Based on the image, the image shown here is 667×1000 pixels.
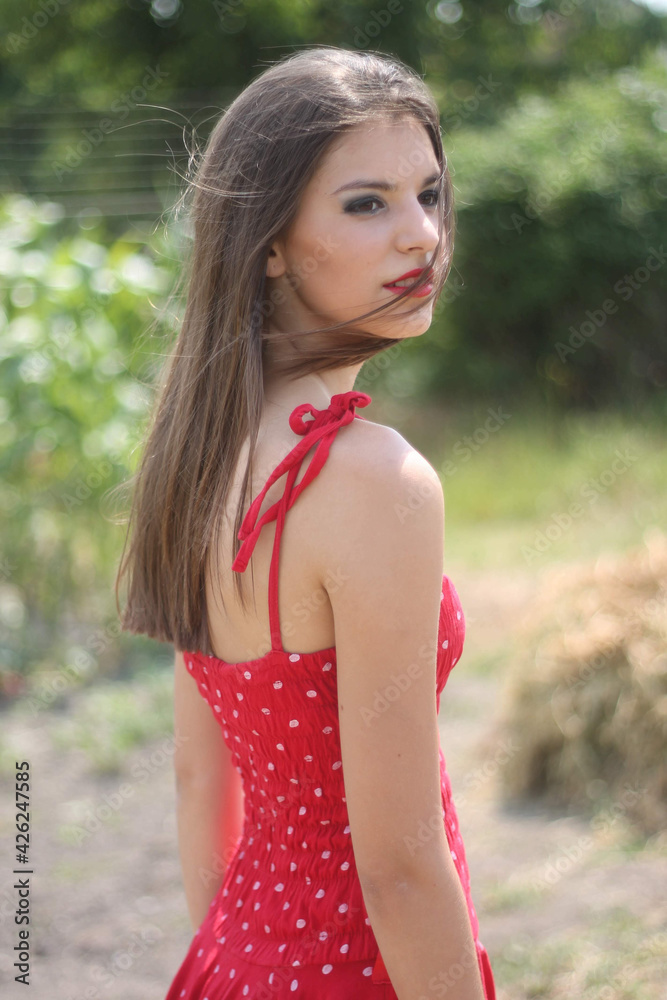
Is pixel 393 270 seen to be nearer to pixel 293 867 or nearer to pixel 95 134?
pixel 293 867

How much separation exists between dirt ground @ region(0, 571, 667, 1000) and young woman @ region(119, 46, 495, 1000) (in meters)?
1.48

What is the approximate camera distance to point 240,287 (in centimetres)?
122

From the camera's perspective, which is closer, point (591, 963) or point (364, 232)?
point (364, 232)

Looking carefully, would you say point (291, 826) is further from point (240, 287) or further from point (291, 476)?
point (240, 287)

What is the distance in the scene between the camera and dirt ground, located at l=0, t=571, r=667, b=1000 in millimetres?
2603

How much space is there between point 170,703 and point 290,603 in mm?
3134

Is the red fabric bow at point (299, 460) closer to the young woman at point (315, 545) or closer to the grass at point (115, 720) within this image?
the young woman at point (315, 545)

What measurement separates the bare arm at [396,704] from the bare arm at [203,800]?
18.4 inches

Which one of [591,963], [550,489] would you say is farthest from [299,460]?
[550,489]

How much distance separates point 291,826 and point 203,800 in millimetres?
291

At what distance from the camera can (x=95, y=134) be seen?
51.4 feet

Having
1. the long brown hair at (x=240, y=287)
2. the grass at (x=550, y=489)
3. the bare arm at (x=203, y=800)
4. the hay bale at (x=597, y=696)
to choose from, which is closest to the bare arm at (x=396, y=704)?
the long brown hair at (x=240, y=287)

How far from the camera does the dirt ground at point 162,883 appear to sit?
8.54 feet

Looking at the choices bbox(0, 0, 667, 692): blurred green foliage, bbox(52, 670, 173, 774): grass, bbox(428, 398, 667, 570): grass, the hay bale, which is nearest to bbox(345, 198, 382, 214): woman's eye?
bbox(0, 0, 667, 692): blurred green foliage
